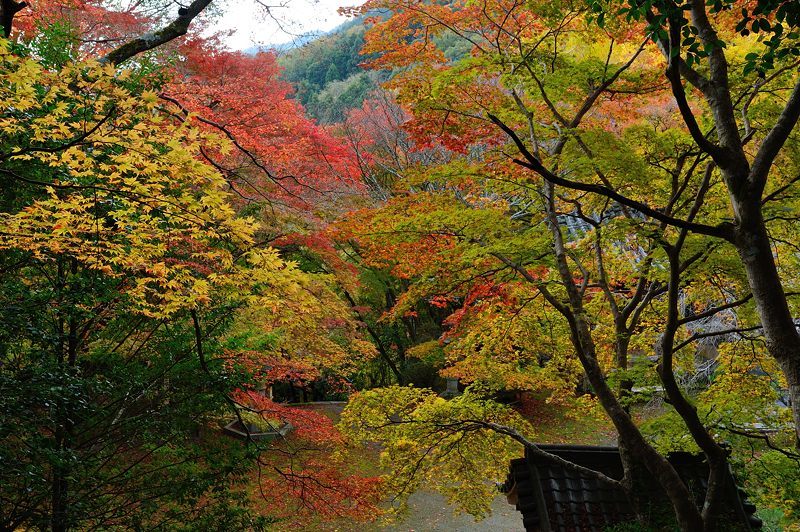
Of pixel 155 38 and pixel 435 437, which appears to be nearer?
pixel 435 437

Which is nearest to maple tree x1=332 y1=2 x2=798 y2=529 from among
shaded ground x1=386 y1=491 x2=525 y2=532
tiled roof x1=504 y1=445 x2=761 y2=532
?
tiled roof x1=504 y1=445 x2=761 y2=532

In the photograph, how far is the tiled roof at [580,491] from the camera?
5410mm

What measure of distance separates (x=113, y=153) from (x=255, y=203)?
520cm

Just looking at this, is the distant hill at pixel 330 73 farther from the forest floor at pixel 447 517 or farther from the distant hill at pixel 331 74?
the forest floor at pixel 447 517

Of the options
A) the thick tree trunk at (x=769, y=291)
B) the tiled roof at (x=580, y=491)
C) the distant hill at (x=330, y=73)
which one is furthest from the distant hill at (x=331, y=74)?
the thick tree trunk at (x=769, y=291)

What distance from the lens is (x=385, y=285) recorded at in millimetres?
17062

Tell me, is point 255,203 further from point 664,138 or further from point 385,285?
point 385,285

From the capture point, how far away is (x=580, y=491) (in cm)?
567

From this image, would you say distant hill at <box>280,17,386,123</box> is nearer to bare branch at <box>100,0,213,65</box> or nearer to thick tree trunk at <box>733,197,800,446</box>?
bare branch at <box>100,0,213,65</box>

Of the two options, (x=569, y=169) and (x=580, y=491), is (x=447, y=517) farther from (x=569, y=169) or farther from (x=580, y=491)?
(x=569, y=169)

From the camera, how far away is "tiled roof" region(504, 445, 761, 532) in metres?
5.41

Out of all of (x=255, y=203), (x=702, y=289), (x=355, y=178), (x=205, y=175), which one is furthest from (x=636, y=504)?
(x=355, y=178)

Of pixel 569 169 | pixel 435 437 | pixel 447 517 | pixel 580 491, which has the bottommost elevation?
pixel 447 517

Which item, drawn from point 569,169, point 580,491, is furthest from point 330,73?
point 580,491
